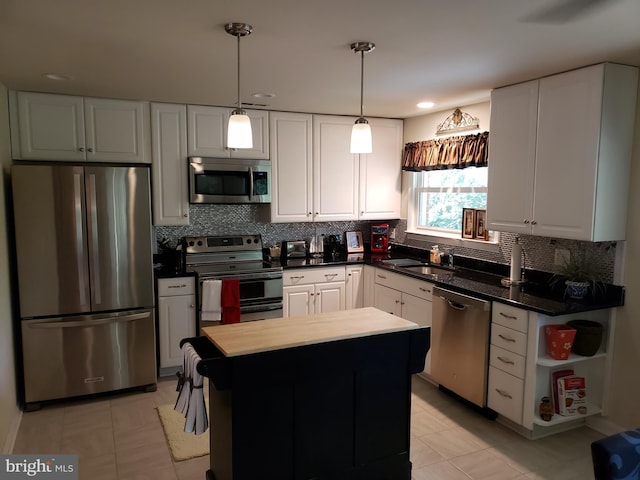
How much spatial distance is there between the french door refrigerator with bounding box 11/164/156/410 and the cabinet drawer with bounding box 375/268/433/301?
2.03 meters

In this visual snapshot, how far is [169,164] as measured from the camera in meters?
3.98

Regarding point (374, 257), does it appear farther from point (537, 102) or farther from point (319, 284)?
point (537, 102)

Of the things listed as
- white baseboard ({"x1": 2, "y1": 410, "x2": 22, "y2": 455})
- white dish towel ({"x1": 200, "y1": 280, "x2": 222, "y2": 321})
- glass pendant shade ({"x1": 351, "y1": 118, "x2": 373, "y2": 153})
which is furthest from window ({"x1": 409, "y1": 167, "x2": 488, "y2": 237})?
white baseboard ({"x1": 2, "y1": 410, "x2": 22, "y2": 455})

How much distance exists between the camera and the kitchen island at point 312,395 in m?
2.10

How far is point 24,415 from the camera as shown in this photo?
3.31m

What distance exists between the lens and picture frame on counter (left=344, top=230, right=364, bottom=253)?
5.05m

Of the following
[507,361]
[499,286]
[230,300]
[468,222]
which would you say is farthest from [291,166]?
[507,361]

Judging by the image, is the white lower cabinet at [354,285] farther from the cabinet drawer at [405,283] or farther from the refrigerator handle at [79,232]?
the refrigerator handle at [79,232]

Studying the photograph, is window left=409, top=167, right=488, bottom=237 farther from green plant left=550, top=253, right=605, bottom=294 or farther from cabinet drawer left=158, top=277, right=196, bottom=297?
cabinet drawer left=158, top=277, right=196, bottom=297

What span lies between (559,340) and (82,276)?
326 cm

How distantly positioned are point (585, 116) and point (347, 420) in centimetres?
222

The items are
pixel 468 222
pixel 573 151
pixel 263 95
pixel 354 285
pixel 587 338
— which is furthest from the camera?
pixel 354 285

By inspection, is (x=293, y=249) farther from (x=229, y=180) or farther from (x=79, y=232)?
(x=79, y=232)
